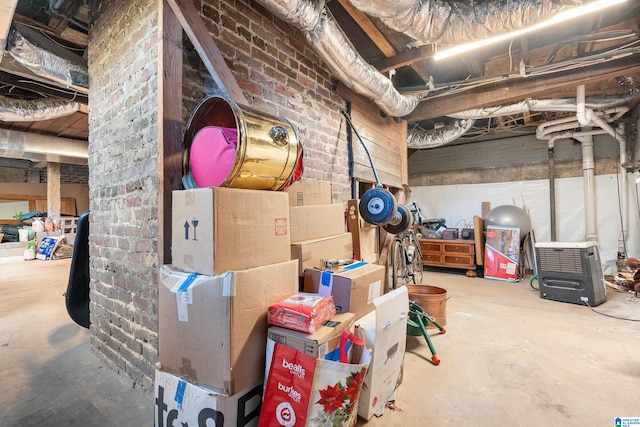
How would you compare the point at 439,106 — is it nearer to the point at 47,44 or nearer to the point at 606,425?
the point at 606,425

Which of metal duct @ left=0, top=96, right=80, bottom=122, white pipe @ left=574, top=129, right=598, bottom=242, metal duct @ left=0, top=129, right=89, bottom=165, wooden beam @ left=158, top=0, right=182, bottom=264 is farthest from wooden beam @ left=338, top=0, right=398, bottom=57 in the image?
metal duct @ left=0, top=129, right=89, bottom=165

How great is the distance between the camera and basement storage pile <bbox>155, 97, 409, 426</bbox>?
1.21 m

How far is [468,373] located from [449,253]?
3.67 metres

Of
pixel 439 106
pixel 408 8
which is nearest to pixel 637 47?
pixel 439 106

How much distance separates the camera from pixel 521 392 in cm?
182

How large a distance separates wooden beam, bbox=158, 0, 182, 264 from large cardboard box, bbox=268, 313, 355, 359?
754 millimetres

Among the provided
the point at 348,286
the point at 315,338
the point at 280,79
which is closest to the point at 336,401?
the point at 315,338

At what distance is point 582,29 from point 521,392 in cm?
343

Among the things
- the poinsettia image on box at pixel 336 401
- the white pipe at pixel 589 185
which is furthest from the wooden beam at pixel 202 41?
the white pipe at pixel 589 185

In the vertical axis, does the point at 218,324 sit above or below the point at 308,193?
below

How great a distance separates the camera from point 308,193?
82.8 inches

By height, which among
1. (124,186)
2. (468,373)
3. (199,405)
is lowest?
(468,373)

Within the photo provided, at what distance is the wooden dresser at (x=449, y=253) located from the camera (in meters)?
5.22

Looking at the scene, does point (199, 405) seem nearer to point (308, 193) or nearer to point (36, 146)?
point (308, 193)
